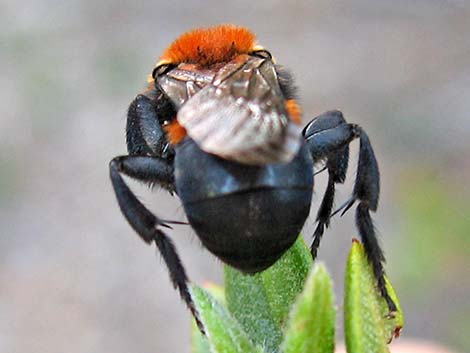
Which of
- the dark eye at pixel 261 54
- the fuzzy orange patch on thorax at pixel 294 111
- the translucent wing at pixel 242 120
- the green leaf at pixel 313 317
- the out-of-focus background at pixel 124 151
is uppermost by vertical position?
the translucent wing at pixel 242 120

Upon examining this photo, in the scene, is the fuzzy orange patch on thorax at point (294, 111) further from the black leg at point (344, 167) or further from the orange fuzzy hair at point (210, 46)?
the orange fuzzy hair at point (210, 46)

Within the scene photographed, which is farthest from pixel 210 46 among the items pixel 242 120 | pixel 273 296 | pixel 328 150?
pixel 273 296

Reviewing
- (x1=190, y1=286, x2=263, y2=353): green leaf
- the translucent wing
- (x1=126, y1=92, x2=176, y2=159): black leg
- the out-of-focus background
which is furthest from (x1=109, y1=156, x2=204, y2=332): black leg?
the out-of-focus background

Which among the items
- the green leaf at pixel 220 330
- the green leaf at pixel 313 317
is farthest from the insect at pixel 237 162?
the green leaf at pixel 313 317

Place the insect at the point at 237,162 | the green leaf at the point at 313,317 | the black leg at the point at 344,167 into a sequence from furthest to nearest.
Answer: the black leg at the point at 344,167 < the insect at the point at 237,162 < the green leaf at the point at 313,317

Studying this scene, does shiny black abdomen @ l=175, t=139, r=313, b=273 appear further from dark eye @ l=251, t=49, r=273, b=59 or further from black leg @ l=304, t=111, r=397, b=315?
dark eye @ l=251, t=49, r=273, b=59

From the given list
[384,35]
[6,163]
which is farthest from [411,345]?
[384,35]
